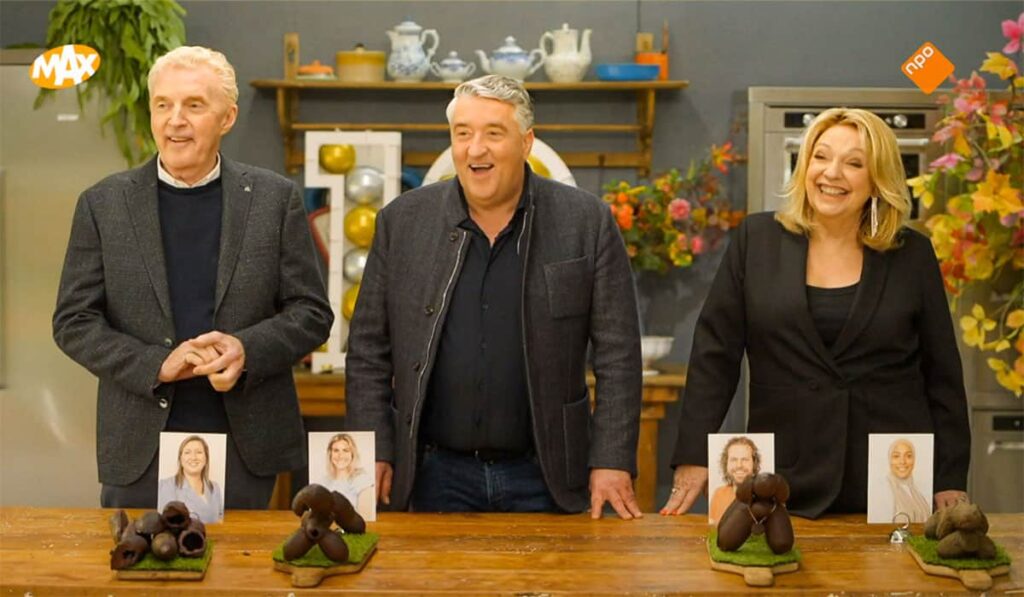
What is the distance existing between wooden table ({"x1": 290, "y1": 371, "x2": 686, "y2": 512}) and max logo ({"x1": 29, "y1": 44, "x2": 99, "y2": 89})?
3.90 feet

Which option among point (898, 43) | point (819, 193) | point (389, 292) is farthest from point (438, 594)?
point (898, 43)

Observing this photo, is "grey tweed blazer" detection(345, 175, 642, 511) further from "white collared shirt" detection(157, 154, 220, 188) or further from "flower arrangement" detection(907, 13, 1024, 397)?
"flower arrangement" detection(907, 13, 1024, 397)

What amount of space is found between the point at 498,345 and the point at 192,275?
2.03 ft

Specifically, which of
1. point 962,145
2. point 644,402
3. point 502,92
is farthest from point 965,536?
point 644,402

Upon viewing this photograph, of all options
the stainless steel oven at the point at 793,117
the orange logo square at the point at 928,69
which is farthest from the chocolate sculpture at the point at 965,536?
the stainless steel oven at the point at 793,117

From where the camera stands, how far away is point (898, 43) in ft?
16.4

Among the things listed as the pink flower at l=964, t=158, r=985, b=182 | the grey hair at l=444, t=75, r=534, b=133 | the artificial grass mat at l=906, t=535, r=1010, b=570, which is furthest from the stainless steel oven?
the artificial grass mat at l=906, t=535, r=1010, b=570

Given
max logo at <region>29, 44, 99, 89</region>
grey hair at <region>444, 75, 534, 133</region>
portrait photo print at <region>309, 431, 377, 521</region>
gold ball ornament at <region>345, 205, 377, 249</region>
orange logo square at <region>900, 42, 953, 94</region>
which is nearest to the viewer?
portrait photo print at <region>309, 431, 377, 521</region>

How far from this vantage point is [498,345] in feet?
8.46

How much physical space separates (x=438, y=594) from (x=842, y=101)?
10.8ft

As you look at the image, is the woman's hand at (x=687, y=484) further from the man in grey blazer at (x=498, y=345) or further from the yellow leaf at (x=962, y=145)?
the yellow leaf at (x=962, y=145)

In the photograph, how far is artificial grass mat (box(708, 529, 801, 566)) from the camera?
6.72 ft

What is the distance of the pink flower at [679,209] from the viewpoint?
4.62m

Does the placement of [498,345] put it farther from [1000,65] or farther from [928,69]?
[1000,65]
